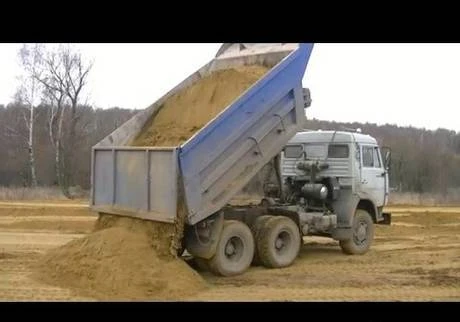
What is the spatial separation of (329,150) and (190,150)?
4.60 meters

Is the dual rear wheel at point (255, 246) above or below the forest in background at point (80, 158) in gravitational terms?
below

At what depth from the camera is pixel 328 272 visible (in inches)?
423

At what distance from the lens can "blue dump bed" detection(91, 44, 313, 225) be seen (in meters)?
9.02

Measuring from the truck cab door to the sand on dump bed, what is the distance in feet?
11.6

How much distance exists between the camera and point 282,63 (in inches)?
410

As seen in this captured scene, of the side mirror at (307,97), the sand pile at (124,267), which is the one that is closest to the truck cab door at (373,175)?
the side mirror at (307,97)

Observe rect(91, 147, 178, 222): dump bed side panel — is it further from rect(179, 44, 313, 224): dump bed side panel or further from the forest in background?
the forest in background

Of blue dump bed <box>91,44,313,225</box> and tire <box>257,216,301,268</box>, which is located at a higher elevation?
blue dump bed <box>91,44,313,225</box>

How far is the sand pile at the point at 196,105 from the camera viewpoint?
33.6 feet

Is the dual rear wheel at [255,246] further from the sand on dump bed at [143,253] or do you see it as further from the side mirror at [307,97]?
the side mirror at [307,97]

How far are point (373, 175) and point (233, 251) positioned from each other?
4.36m

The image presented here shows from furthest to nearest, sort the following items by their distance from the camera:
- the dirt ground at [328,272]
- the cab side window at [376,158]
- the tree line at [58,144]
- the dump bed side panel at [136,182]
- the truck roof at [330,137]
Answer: the tree line at [58,144] < the cab side window at [376,158] < the truck roof at [330,137] < the dump bed side panel at [136,182] < the dirt ground at [328,272]

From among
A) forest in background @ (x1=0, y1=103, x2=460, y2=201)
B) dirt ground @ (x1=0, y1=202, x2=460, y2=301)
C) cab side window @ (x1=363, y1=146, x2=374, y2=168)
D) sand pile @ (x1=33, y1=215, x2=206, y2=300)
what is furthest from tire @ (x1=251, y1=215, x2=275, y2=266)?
forest in background @ (x1=0, y1=103, x2=460, y2=201)

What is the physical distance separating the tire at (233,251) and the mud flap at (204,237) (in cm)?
15
